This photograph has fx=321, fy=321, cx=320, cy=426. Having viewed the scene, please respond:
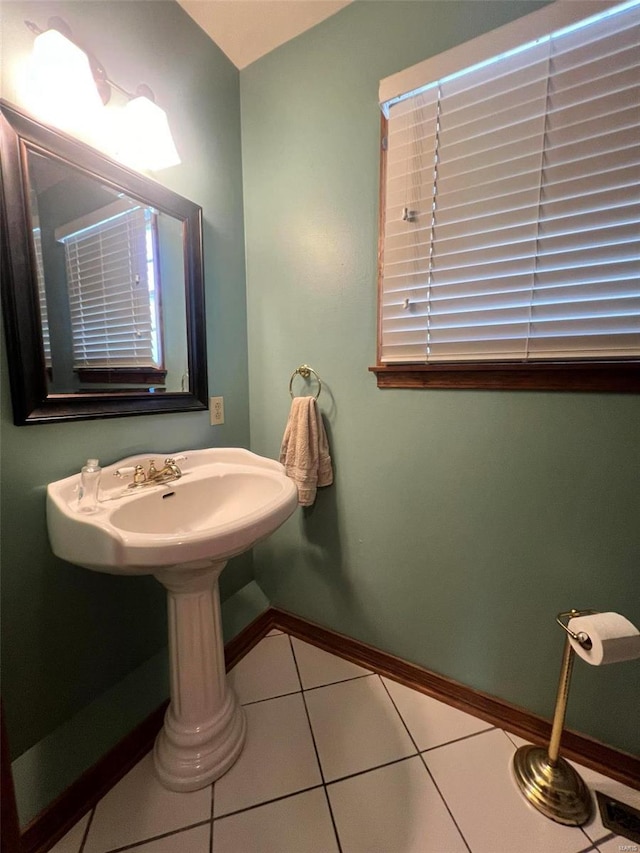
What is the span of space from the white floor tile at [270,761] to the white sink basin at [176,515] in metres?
0.70

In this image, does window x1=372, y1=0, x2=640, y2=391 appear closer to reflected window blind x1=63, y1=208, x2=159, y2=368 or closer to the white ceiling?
the white ceiling

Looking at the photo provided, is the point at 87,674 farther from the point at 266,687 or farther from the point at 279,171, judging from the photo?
the point at 279,171

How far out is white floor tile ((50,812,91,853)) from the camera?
0.77 m

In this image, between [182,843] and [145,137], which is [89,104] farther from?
[182,843]

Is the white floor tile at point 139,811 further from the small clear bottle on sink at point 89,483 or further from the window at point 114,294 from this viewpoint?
the window at point 114,294

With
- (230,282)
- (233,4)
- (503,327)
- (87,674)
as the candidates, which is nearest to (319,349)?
(230,282)

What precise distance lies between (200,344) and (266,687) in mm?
1307

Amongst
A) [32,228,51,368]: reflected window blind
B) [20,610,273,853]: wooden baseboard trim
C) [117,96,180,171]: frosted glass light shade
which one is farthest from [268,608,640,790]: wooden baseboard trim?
[117,96,180,171]: frosted glass light shade

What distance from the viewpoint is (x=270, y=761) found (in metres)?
0.97

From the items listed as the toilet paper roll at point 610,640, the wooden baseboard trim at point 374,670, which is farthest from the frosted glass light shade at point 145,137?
the toilet paper roll at point 610,640

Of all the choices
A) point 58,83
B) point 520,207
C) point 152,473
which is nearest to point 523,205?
point 520,207

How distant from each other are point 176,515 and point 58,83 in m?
1.11

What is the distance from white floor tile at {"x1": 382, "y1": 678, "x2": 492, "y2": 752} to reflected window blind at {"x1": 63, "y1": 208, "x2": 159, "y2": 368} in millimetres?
1488

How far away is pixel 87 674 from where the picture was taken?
3.06ft
